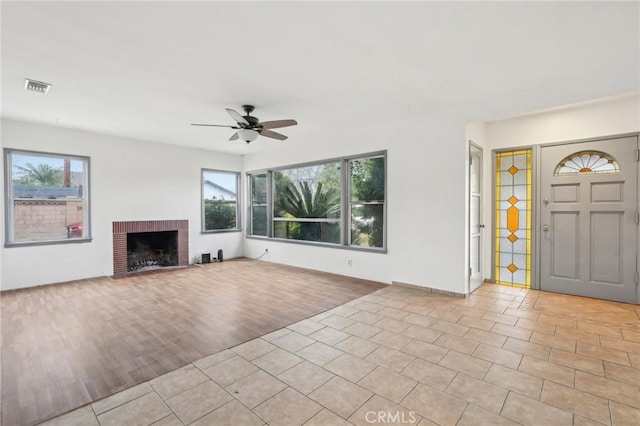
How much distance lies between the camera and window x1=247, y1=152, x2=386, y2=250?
5376 mm

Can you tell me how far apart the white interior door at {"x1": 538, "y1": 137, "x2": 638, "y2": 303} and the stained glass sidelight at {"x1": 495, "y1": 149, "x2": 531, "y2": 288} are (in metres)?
0.21

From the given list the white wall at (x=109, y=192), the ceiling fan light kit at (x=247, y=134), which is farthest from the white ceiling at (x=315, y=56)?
the white wall at (x=109, y=192)

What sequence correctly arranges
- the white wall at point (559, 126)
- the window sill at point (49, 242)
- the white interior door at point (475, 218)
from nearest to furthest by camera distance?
1. the white wall at point (559, 126)
2. the white interior door at point (475, 218)
3. the window sill at point (49, 242)

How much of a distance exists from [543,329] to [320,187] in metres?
4.25

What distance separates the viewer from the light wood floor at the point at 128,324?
2.27 m

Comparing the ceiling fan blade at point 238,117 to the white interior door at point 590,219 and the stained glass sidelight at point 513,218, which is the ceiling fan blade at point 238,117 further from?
the white interior door at point 590,219

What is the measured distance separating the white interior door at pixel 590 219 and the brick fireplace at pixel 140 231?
6.74 meters

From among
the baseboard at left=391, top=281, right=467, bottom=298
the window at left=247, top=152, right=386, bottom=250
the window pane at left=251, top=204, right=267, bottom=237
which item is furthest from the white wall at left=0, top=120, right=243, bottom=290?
the baseboard at left=391, top=281, right=467, bottom=298

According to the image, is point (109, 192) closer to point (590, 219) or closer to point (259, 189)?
point (259, 189)

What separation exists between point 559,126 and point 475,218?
1.76 meters

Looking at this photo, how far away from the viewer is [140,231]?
6.04m

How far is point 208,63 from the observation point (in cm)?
282

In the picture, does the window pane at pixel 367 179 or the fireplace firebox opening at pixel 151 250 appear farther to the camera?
the fireplace firebox opening at pixel 151 250

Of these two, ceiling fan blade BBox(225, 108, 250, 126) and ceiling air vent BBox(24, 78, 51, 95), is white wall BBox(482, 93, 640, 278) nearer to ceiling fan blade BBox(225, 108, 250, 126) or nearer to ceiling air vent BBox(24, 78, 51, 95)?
ceiling fan blade BBox(225, 108, 250, 126)
